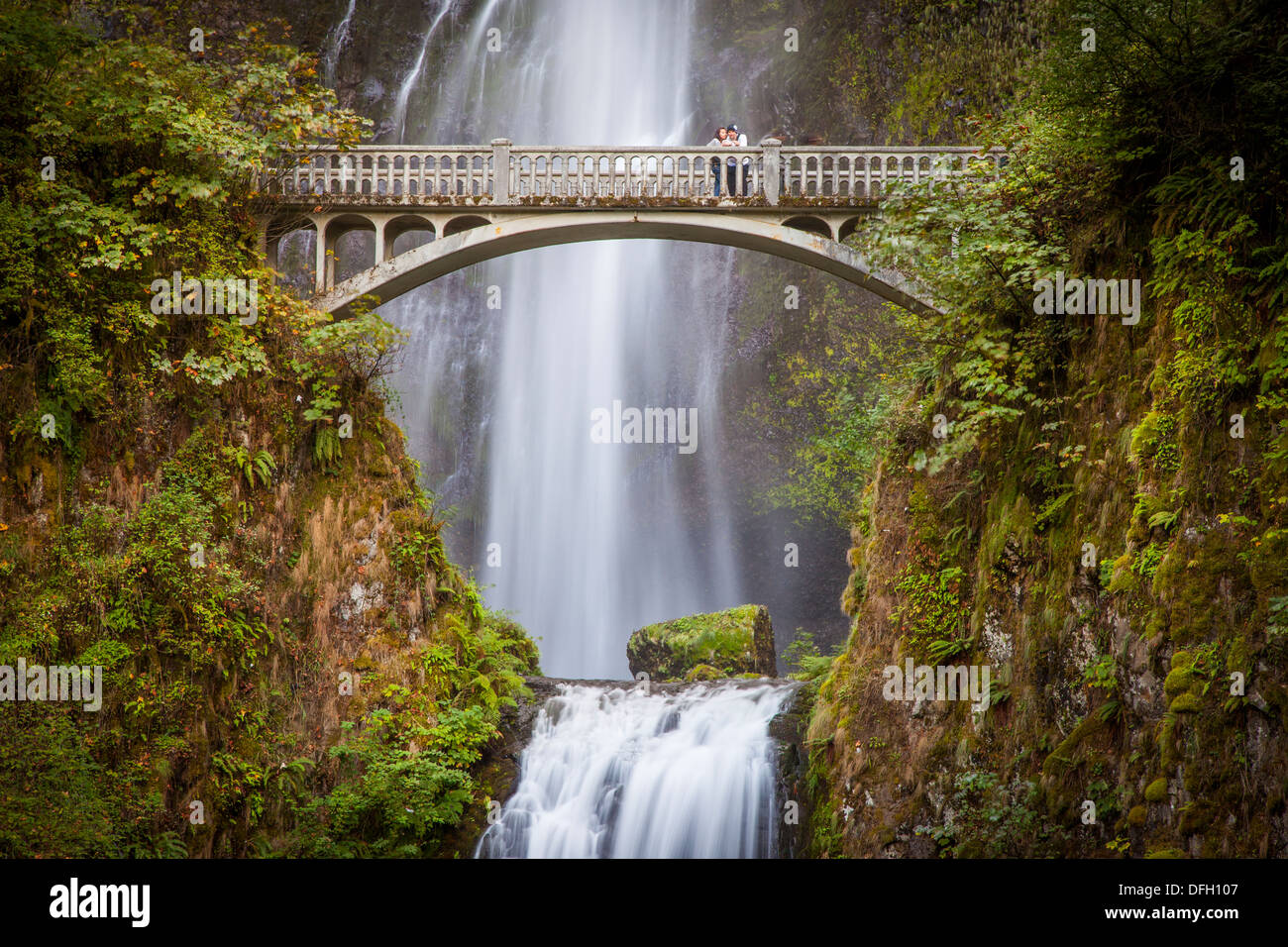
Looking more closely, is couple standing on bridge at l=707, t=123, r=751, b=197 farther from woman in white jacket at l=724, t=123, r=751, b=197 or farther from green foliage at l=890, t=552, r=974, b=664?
green foliage at l=890, t=552, r=974, b=664

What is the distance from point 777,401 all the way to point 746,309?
11.1ft

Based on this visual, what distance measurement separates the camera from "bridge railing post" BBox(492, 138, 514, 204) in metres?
16.4

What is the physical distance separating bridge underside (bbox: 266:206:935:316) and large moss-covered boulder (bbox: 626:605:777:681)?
8.07 m


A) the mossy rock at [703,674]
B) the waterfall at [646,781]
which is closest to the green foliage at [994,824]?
the waterfall at [646,781]

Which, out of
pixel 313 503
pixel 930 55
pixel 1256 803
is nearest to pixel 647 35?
pixel 930 55

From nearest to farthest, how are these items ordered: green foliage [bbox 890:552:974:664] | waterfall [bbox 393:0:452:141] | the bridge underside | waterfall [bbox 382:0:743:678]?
green foliage [bbox 890:552:974:664] → the bridge underside → waterfall [bbox 382:0:743:678] → waterfall [bbox 393:0:452:141]

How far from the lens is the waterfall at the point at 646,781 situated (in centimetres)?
1367

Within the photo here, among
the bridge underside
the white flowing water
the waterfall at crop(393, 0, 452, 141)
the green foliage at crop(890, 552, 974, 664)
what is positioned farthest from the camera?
the waterfall at crop(393, 0, 452, 141)

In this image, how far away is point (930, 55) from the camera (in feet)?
78.3

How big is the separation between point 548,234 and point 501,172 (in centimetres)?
123

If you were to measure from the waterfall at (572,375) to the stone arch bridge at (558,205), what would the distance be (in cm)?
1378

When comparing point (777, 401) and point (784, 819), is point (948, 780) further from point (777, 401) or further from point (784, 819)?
point (777, 401)

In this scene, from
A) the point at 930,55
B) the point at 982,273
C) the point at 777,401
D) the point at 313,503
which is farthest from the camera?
the point at 777,401

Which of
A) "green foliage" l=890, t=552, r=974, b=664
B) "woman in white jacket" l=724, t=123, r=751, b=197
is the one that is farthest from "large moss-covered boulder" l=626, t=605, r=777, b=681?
"woman in white jacket" l=724, t=123, r=751, b=197
